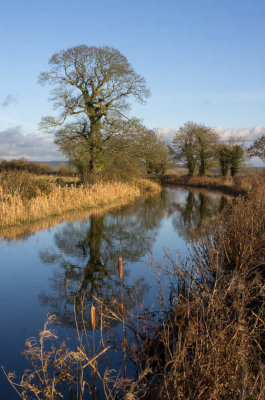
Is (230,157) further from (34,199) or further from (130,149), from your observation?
(34,199)

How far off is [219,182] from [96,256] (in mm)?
31252

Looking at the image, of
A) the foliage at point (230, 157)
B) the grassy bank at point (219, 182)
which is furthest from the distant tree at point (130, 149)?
the foliage at point (230, 157)

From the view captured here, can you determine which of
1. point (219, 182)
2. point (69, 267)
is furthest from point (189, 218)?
point (219, 182)

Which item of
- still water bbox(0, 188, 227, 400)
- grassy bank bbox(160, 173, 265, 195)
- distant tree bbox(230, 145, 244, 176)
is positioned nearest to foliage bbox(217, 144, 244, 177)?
distant tree bbox(230, 145, 244, 176)

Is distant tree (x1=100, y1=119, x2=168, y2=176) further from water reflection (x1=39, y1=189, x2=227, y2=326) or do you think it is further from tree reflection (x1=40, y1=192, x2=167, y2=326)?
tree reflection (x1=40, y1=192, x2=167, y2=326)

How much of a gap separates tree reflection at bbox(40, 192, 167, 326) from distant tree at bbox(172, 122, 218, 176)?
25516mm

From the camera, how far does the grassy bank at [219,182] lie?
31.3 m

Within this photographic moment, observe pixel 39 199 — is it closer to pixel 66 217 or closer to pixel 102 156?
pixel 66 217

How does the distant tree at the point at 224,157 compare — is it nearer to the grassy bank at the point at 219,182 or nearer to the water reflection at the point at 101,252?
the grassy bank at the point at 219,182

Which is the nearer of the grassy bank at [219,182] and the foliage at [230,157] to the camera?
the grassy bank at [219,182]

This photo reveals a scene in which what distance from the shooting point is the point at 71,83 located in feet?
85.3

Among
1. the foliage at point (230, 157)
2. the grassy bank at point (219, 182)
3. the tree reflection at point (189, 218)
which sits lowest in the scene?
A: the tree reflection at point (189, 218)

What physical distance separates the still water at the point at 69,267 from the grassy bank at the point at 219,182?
15432 mm

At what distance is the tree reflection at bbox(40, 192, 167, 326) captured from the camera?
696 centimetres
